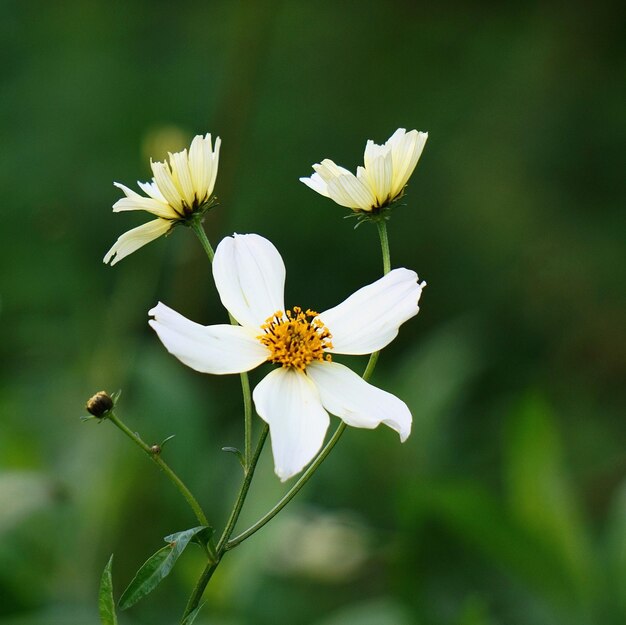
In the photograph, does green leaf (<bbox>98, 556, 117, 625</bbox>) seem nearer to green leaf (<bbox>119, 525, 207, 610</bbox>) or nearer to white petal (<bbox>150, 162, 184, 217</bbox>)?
green leaf (<bbox>119, 525, 207, 610</bbox>)

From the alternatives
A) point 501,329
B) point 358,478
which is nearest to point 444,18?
point 501,329

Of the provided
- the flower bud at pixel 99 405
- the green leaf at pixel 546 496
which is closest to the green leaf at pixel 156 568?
the flower bud at pixel 99 405

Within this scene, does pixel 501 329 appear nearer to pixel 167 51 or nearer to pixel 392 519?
pixel 392 519

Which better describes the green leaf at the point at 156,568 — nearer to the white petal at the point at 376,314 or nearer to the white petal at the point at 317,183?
the white petal at the point at 376,314

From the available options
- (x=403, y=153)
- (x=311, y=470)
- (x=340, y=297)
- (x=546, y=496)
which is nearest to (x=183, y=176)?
(x=403, y=153)

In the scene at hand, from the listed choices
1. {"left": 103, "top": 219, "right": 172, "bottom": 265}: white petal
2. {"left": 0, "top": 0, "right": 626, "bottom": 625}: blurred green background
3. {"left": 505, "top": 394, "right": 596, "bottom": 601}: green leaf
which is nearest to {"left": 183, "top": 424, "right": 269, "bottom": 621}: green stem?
{"left": 103, "top": 219, "right": 172, "bottom": 265}: white petal

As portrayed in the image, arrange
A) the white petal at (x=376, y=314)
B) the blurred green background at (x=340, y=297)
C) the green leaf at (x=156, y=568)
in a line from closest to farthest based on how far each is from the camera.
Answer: the green leaf at (x=156, y=568), the white petal at (x=376, y=314), the blurred green background at (x=340, y=297)
